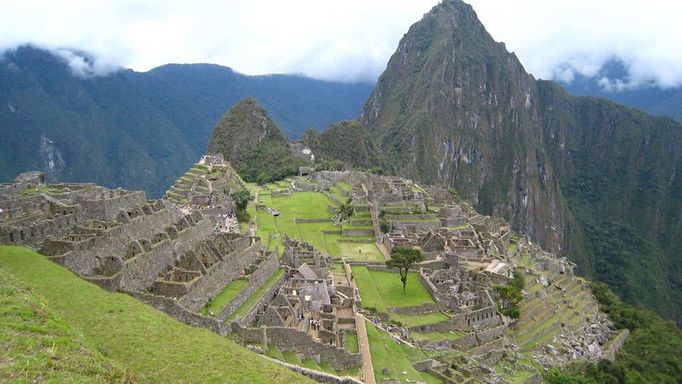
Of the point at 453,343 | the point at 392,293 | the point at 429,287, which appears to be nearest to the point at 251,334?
the point at 453,343

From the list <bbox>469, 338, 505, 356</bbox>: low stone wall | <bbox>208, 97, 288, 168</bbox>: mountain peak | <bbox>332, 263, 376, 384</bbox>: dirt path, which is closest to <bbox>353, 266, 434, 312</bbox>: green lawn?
<bbox>332, 263, 376, 384</bbox>: dirt path

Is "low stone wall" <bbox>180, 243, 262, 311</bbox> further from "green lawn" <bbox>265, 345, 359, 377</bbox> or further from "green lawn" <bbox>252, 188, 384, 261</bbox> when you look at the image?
"green lawn" <bbox>252, 188, 384, 261</bbox>

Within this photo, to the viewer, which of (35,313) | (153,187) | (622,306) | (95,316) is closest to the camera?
(35,313)

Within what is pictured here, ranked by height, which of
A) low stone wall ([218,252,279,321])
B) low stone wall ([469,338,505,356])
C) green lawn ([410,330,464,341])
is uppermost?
low stone wall ([218,252,279,321])

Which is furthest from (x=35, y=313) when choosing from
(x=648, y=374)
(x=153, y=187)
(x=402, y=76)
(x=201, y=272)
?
(x=402, y=76)

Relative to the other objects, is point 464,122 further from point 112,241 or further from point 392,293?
point 112,241

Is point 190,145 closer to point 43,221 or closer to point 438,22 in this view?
point 43,221

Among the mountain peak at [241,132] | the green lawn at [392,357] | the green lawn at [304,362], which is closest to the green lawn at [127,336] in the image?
the green lawn at [304,362]

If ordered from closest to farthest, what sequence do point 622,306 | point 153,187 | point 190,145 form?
point 622,306, point 153,187, point 190,145
